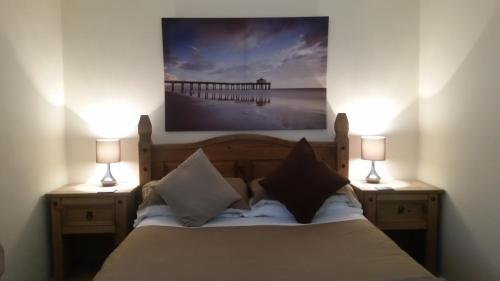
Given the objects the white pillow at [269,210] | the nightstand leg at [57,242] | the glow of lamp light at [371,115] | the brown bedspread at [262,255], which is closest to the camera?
the brown bedspread at [262,255]

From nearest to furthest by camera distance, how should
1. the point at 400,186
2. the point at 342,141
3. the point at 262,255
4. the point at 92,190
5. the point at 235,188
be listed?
the point at 262,255, the point at 235,188, the point at 92,190, the point at 400,186, the point at 342,141

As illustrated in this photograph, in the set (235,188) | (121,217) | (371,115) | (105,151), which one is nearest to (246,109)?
(235,188)

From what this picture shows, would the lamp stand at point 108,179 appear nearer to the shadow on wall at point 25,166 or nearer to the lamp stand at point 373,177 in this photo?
the shadow on wall at point 25,166

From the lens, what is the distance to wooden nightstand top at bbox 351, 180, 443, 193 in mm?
3199

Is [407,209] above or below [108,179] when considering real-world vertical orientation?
below

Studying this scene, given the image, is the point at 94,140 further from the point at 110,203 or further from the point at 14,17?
the point at 14,17

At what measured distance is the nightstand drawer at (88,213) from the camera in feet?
10.3

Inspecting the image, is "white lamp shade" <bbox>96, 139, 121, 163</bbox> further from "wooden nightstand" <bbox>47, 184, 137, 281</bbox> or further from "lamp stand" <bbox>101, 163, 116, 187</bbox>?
"wooden nightstand" <bbox>47, 184, 137, 281</bbox>

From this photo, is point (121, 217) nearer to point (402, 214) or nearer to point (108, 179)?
point (108, 179)

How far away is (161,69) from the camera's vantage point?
348cm

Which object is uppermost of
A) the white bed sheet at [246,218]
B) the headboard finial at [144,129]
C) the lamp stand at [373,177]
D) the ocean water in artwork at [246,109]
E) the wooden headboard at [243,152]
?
the ocean water in artwork at [246,109]

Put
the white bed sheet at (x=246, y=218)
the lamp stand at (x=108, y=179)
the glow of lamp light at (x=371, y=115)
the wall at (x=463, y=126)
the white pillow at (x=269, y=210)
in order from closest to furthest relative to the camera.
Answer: the wall at (x=463, y=126), the white bed sheet at (x=246, y=218), the white pillow at (x=269, y=210), the lamp stand at (x=108, y=179), the glow of lamp light at (x=371, y=115)

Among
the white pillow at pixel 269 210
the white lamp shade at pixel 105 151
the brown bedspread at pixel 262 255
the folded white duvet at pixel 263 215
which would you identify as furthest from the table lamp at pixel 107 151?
the white pillow at pixel 269 210

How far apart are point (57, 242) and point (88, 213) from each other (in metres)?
0.32
